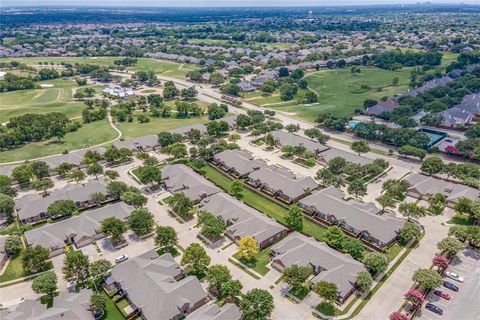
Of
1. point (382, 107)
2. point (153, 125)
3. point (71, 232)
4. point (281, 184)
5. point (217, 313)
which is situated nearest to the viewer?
point (217, 313)

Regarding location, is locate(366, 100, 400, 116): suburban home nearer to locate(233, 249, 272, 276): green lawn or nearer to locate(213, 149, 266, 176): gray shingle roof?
locate(213, 149, 266, 176): gray shingle roof

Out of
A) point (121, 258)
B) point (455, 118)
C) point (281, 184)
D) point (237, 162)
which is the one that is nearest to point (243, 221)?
point (281, 184)

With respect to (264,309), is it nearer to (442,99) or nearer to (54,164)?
(54,164)

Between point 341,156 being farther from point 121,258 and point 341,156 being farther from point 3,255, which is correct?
point 3,255

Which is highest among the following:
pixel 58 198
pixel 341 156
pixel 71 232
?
pixel 341 156

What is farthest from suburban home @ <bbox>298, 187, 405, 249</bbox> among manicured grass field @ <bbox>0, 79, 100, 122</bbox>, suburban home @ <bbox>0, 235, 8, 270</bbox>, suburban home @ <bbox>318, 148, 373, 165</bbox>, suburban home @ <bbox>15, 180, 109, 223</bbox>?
manicured grass field @ <bbox>0, 79, 100, 122</bbox>

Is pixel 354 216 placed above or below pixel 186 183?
above

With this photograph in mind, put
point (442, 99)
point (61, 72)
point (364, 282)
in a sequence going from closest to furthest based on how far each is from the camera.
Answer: point (364, 282), point (442, 99), point (61, 72)

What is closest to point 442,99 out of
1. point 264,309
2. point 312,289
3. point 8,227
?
point 312,289
